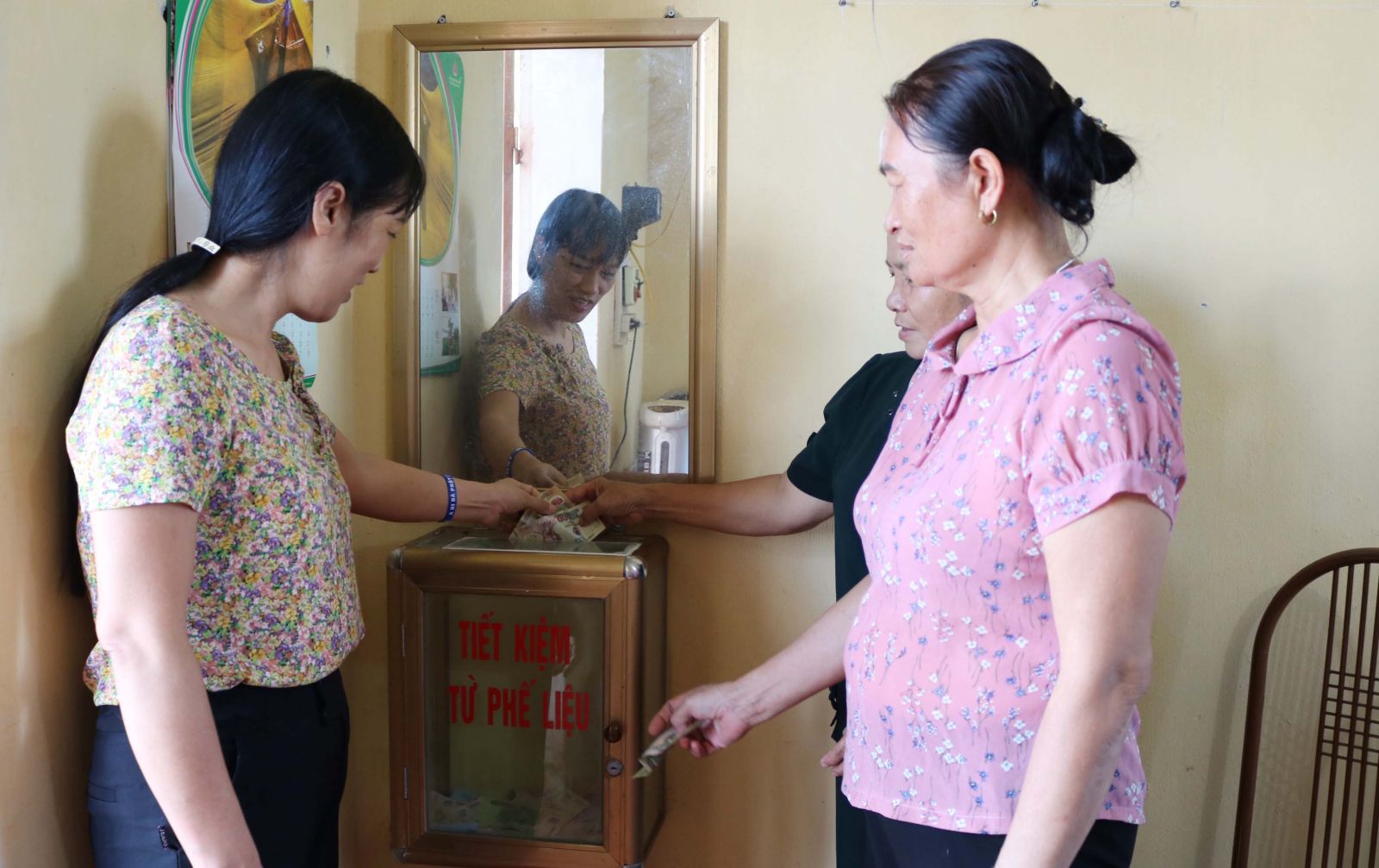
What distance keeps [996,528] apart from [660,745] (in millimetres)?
618

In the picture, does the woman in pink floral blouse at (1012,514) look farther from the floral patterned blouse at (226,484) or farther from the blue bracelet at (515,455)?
the blue bracelet at (515,455)

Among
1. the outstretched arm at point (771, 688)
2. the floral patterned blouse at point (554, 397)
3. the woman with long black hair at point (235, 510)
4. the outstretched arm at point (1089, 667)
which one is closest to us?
the outstretched arm at point (1089, 667)

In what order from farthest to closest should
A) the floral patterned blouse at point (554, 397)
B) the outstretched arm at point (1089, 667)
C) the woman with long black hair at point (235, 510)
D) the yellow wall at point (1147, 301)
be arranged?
1. the floral patterned blouse at point (554, 397)
2. the yellow wall at point (1147, 301)
3. the woman with long black hair at point (235, 510)
4. the outstretched arm at point (1089, 667)

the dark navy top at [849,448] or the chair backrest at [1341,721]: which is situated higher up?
the dark navy top at [849,448]

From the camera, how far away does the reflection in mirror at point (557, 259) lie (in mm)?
1985

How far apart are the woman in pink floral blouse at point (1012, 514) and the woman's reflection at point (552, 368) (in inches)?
33.2

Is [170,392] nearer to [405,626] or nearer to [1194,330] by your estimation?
[405,626]

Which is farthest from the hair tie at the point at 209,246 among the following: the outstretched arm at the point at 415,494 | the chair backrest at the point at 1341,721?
the chair backrest at the point at 1341,721

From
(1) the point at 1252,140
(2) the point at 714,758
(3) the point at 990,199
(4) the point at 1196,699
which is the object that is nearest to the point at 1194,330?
(1) the point at 1252,140

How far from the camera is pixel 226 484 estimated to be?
119 cm

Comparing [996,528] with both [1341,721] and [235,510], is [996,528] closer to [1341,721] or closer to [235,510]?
[235,510]

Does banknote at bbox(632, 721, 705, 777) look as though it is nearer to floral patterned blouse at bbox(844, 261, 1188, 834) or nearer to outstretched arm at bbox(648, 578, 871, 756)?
outstretched arm at bbox(648, 578, 871, 756)

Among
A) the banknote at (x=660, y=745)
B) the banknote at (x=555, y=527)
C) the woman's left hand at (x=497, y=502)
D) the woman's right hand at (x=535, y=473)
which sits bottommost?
the banknote at (x=660, y=745)

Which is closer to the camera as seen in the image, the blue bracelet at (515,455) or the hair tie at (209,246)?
the hair tie at (209,246)
